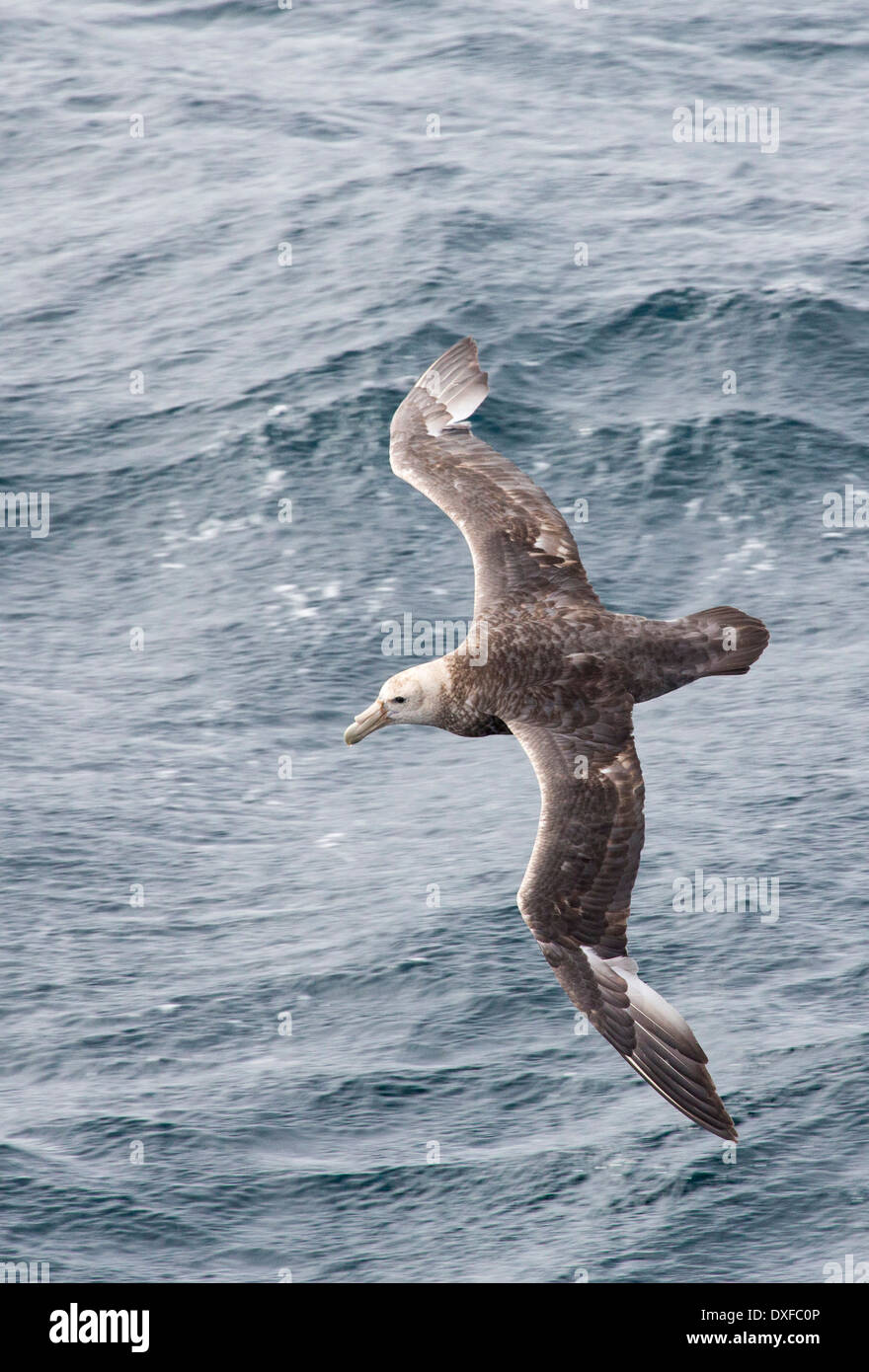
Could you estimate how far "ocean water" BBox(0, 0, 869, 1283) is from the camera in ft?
116

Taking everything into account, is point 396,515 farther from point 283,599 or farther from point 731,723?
point 731,723

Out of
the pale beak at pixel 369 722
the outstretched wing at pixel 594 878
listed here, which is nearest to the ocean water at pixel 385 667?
the outstretched wing at pixel 594 878

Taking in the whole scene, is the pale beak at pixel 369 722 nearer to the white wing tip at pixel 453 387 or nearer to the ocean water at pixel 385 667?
the white wing tip at pixel 453 387

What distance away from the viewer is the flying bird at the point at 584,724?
24.5 metres

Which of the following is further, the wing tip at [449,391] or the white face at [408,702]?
the wing tip at [449,391]

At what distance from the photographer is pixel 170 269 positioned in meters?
51.8
